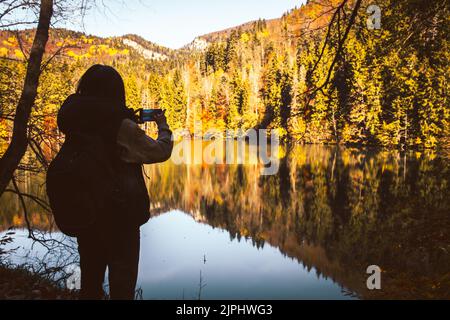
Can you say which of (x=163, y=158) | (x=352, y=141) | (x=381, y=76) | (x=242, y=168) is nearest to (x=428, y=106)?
(x=381, y=76)

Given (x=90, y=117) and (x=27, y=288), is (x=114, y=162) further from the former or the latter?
(x=27, y=288)

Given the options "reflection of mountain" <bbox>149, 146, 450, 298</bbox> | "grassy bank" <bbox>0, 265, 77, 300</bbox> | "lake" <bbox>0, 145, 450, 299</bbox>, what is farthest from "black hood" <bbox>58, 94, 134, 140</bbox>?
"grassy bank" <bbox>0, 265, 77, 300</bbox>

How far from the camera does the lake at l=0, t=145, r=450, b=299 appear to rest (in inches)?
312

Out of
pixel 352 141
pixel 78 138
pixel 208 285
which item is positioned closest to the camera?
pixel 78 138

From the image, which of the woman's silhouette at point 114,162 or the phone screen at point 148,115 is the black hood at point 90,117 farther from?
the phone screen at point 148,115

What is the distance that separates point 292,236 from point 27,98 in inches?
369

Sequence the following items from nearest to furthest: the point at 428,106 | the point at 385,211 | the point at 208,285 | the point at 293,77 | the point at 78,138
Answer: the point at 78,138, the point at 208,285, the point at 385,211, the point at 428,106, the point at 293,77

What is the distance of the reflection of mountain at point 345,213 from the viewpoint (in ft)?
24.9

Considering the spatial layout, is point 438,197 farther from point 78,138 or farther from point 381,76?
point 381,76

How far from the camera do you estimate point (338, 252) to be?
10.1 metres

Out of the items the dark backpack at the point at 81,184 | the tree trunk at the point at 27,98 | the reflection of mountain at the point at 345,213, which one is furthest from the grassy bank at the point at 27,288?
the reflection of mountain at the point at 345,213

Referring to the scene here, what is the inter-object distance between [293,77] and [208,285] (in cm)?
5433

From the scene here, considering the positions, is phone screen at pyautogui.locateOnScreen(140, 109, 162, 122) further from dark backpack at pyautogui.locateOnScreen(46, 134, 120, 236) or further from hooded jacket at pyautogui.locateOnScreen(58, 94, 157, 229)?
dark backpack at pyautogui.locateOnScreen(46, 134, 120, 236)

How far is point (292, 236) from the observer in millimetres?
12102
